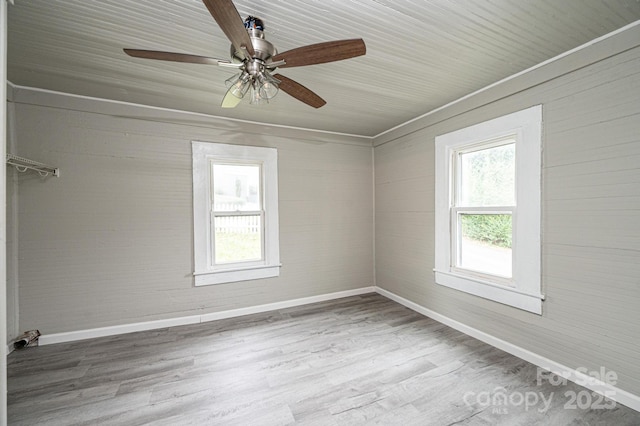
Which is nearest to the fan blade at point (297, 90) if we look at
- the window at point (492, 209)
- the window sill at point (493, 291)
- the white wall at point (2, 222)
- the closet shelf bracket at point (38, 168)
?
the white wall at point (2, 222)

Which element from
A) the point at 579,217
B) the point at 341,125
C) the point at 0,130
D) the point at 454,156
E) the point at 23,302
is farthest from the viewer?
the point at 341,125

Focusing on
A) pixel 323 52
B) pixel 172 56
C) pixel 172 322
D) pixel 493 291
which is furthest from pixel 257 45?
pixel 172 322

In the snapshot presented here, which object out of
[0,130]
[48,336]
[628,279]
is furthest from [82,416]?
[628,279]

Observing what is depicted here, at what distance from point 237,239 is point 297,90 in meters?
2.23

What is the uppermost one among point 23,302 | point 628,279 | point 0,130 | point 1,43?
point 1,43

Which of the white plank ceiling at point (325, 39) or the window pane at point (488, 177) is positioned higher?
the white plank ceiling at point (325, 39)

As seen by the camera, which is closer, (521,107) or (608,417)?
(608,417)

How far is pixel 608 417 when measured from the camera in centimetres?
172

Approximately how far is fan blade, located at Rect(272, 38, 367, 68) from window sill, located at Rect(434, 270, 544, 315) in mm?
2453

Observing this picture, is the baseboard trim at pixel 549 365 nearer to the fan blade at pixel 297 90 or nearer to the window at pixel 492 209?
the window at pixel 492 209

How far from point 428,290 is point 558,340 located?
4.34 feet

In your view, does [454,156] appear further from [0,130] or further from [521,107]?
[0,130]

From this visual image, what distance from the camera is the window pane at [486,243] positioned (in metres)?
2.55

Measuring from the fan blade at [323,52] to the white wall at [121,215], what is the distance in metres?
2.13
